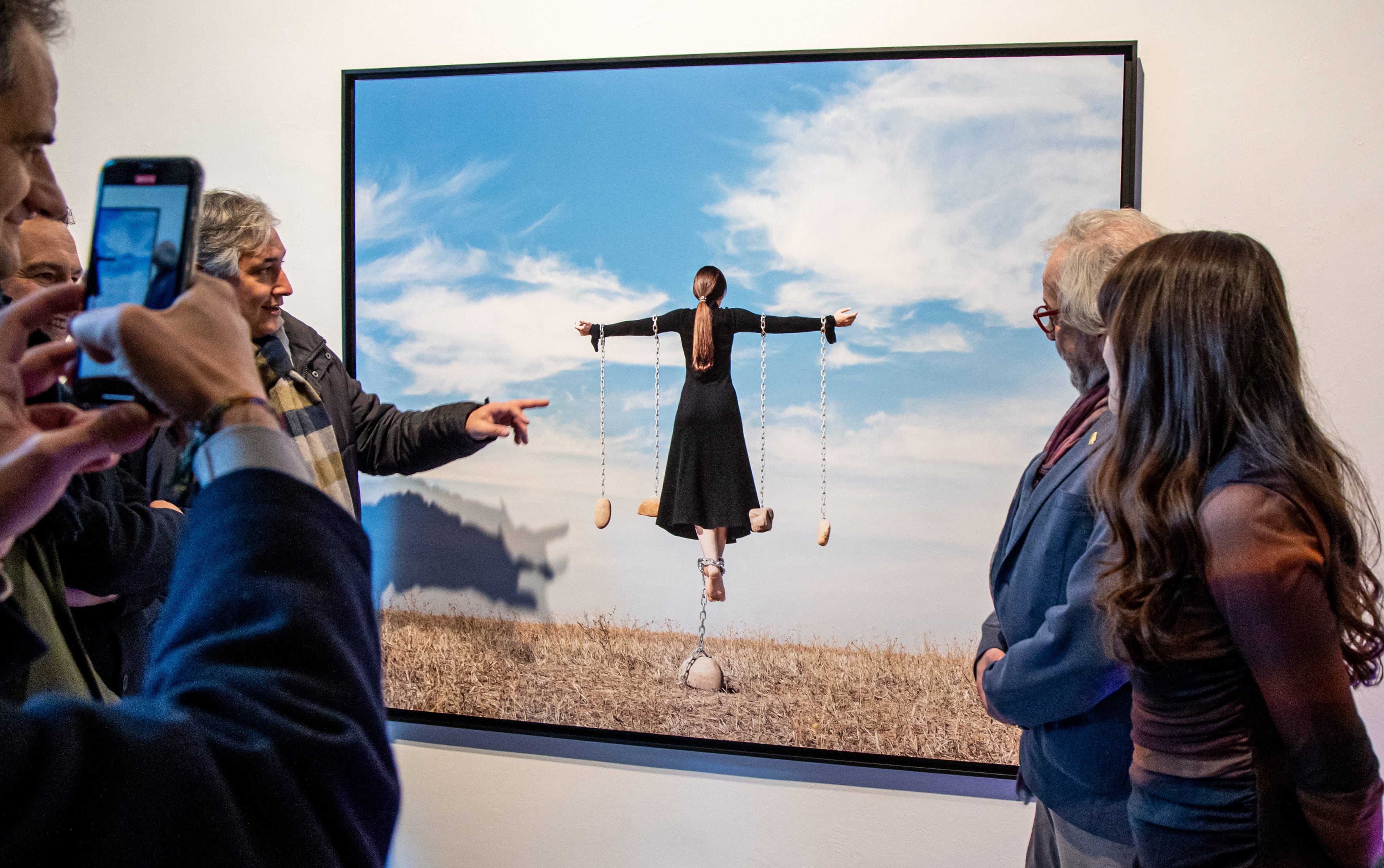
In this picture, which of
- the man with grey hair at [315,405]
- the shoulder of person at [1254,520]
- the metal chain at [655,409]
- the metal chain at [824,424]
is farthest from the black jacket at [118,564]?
the shoulder of person at [1254,520]

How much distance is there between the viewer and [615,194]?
188 centimetres

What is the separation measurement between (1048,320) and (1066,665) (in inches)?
30.2

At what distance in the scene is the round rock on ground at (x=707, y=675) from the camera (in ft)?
6.09

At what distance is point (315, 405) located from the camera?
1854 mm

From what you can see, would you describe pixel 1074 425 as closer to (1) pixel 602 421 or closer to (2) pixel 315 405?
(1) pixel 602 421

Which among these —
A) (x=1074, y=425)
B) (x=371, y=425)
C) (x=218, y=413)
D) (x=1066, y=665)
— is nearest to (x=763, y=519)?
(x=1074, y=425)

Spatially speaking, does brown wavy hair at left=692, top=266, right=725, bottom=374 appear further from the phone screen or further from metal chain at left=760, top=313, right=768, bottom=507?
the phone screen

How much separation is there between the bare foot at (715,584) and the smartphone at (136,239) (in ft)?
4.35

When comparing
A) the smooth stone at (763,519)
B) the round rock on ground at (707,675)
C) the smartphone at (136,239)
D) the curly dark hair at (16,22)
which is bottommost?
the round rock on ground at (707,675)

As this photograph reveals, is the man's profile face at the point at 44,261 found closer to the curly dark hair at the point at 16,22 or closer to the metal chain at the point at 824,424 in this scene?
the curly dark hair at the point at 16,22

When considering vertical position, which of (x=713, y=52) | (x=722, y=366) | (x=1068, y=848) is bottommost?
(x=1068, y=848)

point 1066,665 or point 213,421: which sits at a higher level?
point 213,421

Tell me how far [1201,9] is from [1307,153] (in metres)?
0.34

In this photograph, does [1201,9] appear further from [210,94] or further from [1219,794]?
[210,94]
